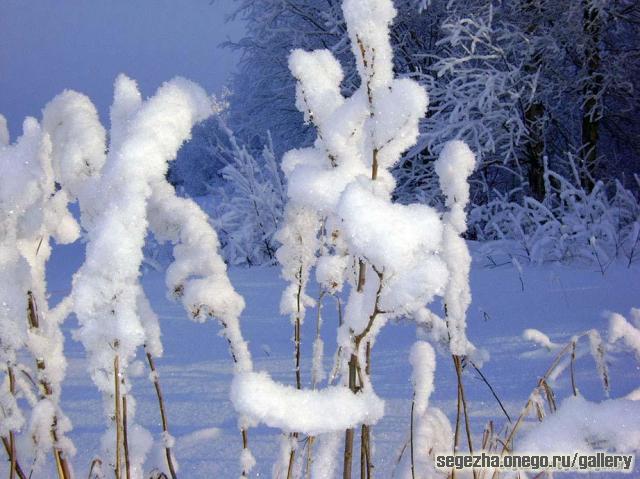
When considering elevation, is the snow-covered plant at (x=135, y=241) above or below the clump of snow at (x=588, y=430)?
above

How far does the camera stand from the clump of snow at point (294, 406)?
18.1 inches

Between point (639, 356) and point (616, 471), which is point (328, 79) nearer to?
point (639, 356)

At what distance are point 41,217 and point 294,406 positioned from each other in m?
0.48

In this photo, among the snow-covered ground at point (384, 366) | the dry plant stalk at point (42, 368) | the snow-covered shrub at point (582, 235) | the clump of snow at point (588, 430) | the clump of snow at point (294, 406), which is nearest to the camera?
the clump of snow at point (294, 406)

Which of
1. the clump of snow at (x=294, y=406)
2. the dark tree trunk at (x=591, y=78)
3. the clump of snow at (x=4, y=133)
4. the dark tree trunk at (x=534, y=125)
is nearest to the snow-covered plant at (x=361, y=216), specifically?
the clump of snow at (x=294, y=406)

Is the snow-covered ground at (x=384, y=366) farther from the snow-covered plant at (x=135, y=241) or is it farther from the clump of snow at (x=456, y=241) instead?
the snow-covered plant at (x=135, y=241)

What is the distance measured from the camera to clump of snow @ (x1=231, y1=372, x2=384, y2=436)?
1.51 feet

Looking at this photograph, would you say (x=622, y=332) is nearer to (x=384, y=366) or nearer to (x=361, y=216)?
(x=361, y=216)

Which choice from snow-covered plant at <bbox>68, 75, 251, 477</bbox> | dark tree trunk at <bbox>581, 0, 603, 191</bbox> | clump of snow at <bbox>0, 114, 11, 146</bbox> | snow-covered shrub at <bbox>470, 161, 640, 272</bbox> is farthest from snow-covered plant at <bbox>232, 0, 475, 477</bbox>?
dark tree trunk at <bbox>581, 0, 603, 191</bbox>

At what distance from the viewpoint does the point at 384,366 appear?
176 centimetres

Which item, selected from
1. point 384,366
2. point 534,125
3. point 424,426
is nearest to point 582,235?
point 384,366

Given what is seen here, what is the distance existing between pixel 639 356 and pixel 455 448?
14.2 inches

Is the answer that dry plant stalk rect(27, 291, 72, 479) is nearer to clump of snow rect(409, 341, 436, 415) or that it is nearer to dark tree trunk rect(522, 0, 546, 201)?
clump of snow rect(409, 341, 436, 415)

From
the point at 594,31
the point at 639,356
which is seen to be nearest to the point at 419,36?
the point at 594,31
